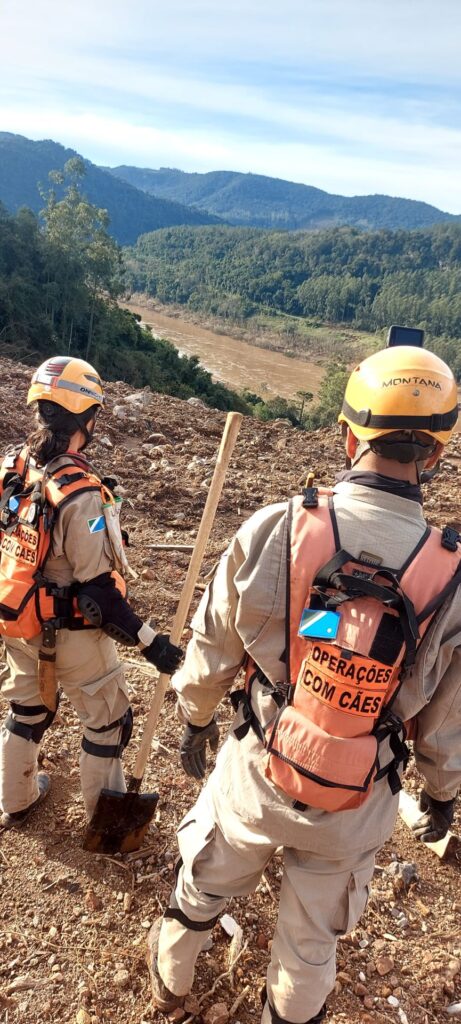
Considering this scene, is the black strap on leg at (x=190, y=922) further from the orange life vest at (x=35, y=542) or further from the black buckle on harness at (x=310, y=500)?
the black buckle on harness at (x=310, y=500)

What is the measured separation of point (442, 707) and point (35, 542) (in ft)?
4.87

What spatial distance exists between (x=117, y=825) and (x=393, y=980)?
1195 mm

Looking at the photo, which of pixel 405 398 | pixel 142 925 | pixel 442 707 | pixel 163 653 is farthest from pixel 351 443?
pixel 142 925

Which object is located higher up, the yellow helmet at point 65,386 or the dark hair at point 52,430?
the yellow helmet at point 65,386

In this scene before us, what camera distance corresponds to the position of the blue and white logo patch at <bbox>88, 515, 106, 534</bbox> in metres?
2.43

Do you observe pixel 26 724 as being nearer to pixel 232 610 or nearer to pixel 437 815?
pixel 232 610

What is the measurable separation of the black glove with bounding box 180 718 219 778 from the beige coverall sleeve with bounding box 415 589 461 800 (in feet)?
2.20

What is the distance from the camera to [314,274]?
425 ft

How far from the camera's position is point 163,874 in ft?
9.22

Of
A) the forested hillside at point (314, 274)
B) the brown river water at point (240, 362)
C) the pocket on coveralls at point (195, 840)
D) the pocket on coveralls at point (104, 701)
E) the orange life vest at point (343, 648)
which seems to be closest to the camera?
the orange life vest at point (343, 648)

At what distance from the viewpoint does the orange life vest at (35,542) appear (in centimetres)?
244

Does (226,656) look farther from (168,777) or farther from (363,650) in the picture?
(168,777)

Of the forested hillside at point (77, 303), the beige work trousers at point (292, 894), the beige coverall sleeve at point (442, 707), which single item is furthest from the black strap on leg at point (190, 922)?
the forested hillside at point (77, 303)

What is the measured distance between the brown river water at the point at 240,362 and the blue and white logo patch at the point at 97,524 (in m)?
53.2
